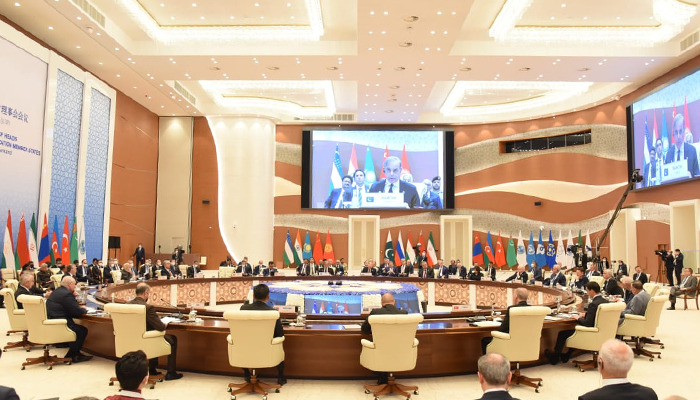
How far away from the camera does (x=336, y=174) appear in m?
21.5

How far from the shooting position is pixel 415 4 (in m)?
10.6

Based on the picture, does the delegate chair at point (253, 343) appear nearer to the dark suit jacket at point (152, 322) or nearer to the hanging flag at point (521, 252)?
the dark suit jacket at point (152, 322)

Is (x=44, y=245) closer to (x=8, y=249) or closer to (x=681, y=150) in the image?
(x=8, y=249)

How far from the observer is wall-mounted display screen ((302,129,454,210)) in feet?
69.8

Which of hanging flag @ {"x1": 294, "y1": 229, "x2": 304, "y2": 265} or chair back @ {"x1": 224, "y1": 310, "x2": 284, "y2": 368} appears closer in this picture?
chair back @ {"x1": 224, "y1": 310, "x2": 284, "y2": 368}

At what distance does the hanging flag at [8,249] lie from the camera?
1152cm

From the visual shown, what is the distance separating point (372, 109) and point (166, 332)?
577 inches

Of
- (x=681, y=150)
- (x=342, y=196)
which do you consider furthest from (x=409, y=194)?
(x=681, y=150)

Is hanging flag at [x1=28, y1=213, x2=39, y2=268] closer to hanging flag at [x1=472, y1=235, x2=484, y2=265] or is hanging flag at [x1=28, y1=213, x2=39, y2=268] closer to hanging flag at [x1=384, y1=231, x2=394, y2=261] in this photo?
hanging flag at [x1=384, y1=231, x2=394, y2=261]

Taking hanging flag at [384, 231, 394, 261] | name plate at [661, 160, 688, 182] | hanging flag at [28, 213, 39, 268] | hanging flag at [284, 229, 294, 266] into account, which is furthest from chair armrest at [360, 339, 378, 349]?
hanging flag at [284, 229, 294, 266]

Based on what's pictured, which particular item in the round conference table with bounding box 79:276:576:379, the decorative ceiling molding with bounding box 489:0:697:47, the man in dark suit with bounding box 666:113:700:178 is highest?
the decorative ceiling molding with bounding box 489:0:697:47

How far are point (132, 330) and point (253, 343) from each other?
1.35m

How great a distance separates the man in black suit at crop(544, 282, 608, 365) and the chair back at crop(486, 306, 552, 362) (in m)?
1.10

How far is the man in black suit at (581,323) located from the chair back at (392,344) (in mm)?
2297
